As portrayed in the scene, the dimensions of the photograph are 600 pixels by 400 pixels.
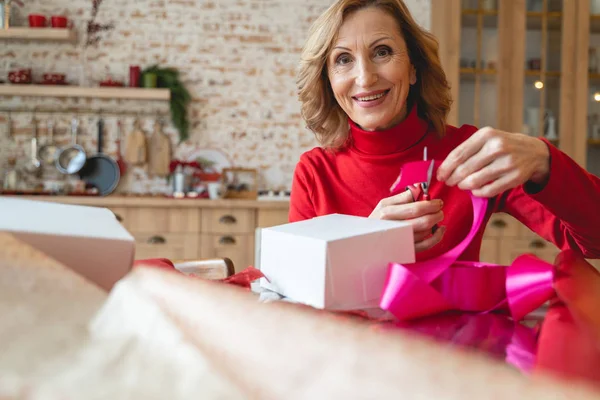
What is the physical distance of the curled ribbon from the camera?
62 cm

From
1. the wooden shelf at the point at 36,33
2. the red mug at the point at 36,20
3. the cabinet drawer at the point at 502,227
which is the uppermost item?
the red mug at the point at 36,20

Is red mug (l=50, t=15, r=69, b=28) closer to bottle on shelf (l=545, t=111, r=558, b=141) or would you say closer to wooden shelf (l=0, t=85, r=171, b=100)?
wooden shelf (l=0, t=85, r=171, b=100)

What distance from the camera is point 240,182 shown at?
4.51 m

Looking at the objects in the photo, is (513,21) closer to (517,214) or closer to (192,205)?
(192,205)

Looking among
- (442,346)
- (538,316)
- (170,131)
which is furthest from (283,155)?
(442,346)

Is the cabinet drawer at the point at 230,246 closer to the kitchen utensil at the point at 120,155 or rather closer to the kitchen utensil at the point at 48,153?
the kitchen utensil at the point at 120,155

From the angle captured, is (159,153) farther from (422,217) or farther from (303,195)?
(422,217)

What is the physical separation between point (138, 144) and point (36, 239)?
4152mm

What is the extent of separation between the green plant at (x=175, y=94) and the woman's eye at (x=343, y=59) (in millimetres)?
2907

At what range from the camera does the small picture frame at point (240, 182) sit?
4.41 m

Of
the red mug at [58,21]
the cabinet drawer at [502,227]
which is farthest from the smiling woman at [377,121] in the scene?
the red mug at [58,21]

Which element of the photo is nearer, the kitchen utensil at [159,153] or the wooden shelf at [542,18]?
the wooden shelf at [542,18]

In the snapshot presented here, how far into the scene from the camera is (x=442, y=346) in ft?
0.61

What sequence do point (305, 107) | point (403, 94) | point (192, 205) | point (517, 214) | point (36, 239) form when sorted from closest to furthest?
point (36, 239)
point (517, 214)
point (403, 94)
point (305, 107)
point (192, 205)
